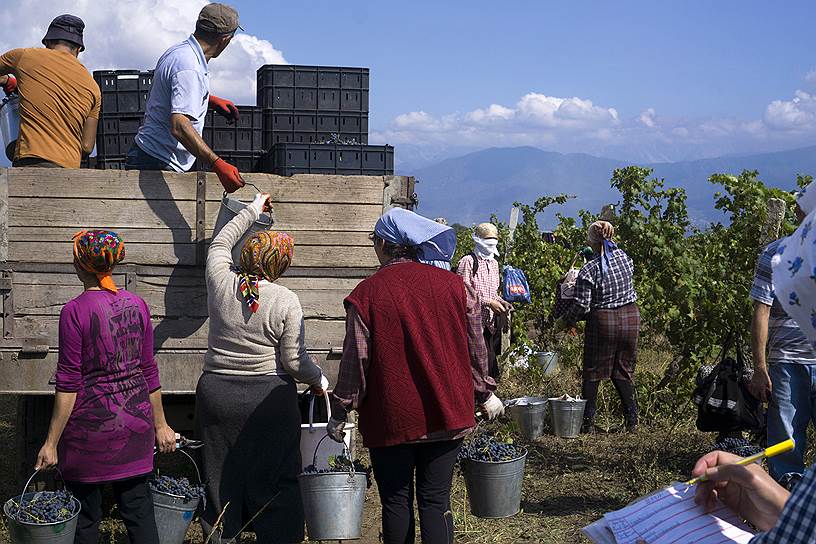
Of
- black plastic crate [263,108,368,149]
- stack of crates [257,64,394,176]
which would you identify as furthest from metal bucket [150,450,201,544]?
black plastic crate [263,108,368,149]

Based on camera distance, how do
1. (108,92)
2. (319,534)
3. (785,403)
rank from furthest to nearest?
(108,92)
(785,403)
(319,534)

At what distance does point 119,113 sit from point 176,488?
129 inches

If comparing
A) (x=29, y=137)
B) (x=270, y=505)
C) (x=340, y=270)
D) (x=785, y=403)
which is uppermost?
(x=29, y=137)

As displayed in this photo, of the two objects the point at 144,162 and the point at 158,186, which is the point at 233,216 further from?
the point at 144,162

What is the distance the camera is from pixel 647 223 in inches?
353

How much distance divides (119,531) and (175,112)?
2174 mm

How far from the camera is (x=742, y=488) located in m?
2.03

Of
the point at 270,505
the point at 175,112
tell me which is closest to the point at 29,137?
the point at 175,112

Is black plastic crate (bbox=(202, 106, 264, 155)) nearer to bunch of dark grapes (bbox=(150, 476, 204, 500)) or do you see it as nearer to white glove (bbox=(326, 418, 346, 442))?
bunch of dark grapes (bbox=(150, 476, 204, 500))

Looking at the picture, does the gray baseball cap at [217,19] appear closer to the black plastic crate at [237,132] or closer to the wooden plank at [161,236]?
the wooden plank at [161,236]

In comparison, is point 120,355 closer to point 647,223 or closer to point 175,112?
point 175,112

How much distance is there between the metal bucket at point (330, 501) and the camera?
4297 mm

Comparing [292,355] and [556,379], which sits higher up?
[292,355]

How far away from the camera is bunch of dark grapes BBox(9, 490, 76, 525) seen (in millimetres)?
3830
